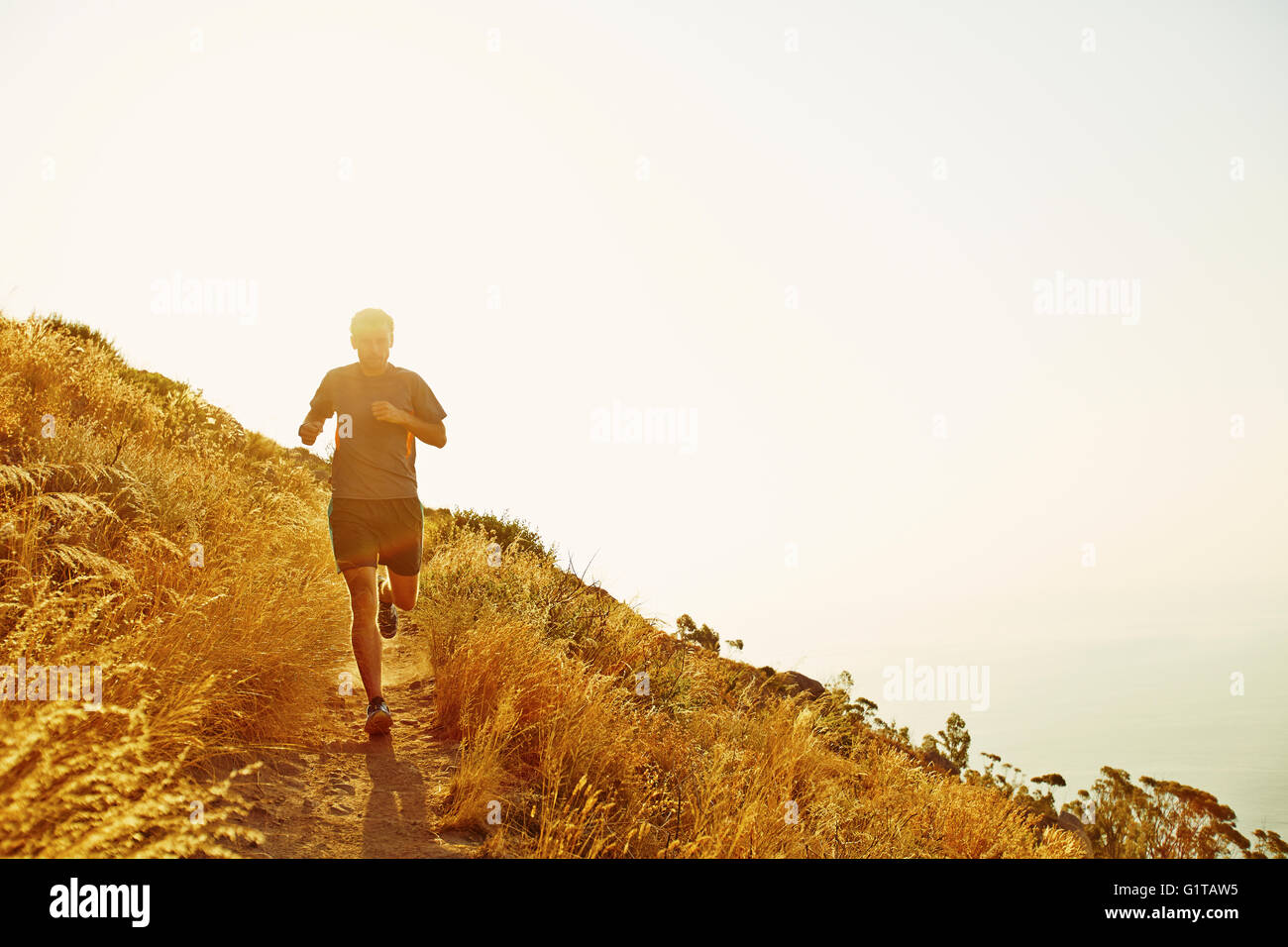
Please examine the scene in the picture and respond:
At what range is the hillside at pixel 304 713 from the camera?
2750mm

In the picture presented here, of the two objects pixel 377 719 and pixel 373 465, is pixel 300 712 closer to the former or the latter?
pixel 377 719

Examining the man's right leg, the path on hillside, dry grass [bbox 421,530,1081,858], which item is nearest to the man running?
the man's right leg

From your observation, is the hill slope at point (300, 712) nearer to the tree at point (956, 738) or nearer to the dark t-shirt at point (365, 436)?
the dark t-shirt at point (365, 436)

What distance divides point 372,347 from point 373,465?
2.63ft

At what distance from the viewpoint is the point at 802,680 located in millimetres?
18531

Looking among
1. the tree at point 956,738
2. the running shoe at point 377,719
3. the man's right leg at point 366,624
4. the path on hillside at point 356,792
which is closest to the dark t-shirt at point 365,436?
the man's right leg at point 366,624

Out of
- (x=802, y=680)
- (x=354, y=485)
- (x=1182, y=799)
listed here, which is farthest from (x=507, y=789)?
(x=1182, y=799)

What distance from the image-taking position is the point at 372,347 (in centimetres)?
472

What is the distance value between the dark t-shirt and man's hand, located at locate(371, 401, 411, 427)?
112 millimetres

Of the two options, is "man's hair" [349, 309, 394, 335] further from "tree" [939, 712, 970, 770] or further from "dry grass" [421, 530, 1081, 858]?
"tree" [939, 712, 970, 770]

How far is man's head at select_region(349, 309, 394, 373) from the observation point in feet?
15.5
